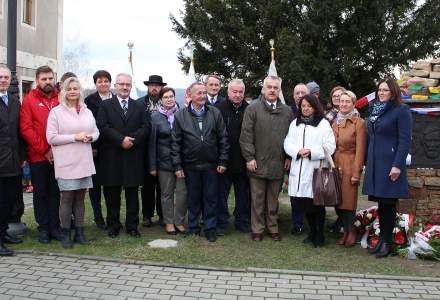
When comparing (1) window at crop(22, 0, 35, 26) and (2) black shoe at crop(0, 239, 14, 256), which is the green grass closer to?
(2) black shoe at crop(0, 239, 14, 256)

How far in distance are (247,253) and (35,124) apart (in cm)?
267

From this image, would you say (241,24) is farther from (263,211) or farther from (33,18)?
(263,211)

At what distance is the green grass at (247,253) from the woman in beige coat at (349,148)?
651 millimetres

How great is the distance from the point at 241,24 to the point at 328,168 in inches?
495

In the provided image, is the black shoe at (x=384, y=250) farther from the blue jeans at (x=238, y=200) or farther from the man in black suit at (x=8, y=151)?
the man in black suit at (x=8, y=151)

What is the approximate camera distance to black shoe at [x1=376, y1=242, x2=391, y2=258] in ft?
18.4

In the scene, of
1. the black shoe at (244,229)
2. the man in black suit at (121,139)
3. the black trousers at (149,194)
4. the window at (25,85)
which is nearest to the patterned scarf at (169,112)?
the man in black suit at (121,139)

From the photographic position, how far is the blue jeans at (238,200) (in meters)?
6.63

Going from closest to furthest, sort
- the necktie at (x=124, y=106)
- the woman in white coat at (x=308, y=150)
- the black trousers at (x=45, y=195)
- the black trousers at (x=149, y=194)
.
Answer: the black trousers at (x=45, y=195) < the woman in white coat at (x=308, y=150) < the necktie at (x=124, y=106) < the black trousers at (x=149, y=194)

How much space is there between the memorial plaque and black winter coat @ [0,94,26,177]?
4907 millimetres

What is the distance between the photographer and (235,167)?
6453 mm

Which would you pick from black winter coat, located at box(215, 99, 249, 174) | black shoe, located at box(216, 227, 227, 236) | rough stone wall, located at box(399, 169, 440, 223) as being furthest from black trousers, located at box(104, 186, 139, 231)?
rough stone wall, located at box(399, 169, 440, 223)

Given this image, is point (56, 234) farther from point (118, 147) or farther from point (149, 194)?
point (149, 194)

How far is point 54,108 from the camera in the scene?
18.4 ft
